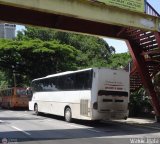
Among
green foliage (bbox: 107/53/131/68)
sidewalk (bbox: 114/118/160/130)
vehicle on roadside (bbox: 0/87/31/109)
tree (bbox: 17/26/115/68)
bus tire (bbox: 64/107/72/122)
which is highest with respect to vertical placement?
tree (bbox: 17/26/115/68)

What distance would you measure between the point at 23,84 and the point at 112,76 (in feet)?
→ 115

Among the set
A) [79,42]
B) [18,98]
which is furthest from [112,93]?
[79,42]

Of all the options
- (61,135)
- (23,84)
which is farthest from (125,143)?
(23,84)

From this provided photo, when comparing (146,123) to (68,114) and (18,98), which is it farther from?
(18,98)

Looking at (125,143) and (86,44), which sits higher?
(86,44)

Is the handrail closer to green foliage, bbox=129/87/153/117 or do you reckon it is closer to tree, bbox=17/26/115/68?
green foliage, bbox=129/87/153/117

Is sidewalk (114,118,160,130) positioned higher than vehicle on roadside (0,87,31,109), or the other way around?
vehicle on roadside (0,87,31,109)

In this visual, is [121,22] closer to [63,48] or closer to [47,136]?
[47,136]

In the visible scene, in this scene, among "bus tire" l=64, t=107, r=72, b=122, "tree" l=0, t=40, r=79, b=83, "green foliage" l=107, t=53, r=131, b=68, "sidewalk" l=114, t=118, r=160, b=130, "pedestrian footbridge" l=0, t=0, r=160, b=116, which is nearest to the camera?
"pedestrian footbridge" l=0, t=0, r=160, b=116

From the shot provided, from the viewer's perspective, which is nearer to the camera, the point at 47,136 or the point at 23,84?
the point at 47,136

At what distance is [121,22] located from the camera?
19.6 m

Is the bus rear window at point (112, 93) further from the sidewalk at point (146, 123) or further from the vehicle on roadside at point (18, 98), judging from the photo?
the vehicle on roadside at point (18, 98)

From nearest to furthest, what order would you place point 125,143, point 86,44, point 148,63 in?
point 125,143 < point 148,63 < point 86,44

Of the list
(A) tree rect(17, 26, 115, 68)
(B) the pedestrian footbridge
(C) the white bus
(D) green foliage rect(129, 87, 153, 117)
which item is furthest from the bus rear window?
(A) tree rect(17, 26, 115, 68)
